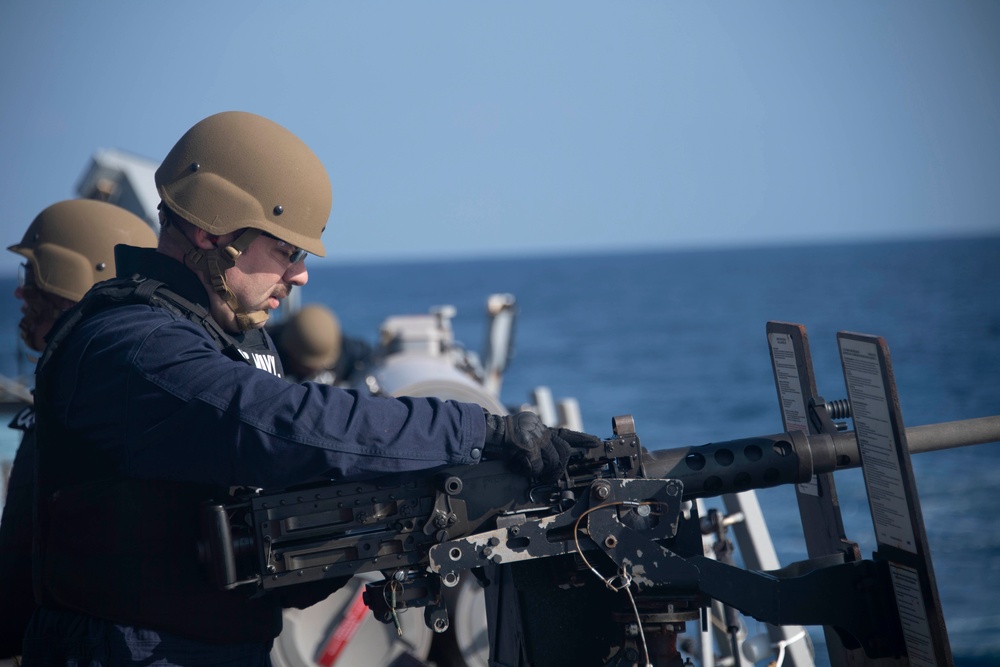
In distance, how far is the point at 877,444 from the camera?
9.65ft

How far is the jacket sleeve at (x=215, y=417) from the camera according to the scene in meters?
2.55

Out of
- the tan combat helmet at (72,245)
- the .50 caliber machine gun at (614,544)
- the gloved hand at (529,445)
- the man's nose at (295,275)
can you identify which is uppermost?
the tan combat helmet at (72,245)

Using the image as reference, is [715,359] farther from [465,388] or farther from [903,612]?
[903,612]

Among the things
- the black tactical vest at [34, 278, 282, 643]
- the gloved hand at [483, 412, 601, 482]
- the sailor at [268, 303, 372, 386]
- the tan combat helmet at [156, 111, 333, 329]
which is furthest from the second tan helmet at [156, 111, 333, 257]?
the sailor at [268, 303, 372, 386]

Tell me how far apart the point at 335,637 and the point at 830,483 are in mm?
2697

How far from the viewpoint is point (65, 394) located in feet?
8.82

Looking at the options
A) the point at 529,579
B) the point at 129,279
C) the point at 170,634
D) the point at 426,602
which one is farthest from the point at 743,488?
the point at 129,279

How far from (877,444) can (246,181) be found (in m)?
1.91

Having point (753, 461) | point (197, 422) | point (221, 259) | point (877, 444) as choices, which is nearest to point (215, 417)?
point (197, 422)

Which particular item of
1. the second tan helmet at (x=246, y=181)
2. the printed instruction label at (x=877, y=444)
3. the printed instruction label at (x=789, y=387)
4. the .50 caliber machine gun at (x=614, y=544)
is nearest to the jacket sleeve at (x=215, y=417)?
the .50 caliber machine gun at (x=614, y=544)

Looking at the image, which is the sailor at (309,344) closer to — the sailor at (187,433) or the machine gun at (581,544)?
the sailor at (187,433)

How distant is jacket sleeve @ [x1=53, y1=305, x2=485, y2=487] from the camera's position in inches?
100

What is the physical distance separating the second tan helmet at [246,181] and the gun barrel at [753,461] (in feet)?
3.81

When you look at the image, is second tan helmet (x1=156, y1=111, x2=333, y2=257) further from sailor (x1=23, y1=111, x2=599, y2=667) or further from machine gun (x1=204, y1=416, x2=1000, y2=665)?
machine gun (x1=204, y1=416, x2=1000, y2=665)
